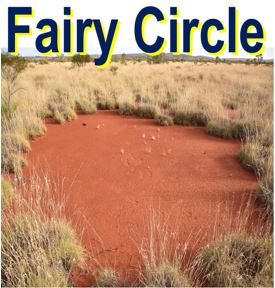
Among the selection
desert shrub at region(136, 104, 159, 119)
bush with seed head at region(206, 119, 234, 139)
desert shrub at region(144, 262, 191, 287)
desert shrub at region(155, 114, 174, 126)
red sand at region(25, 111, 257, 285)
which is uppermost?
desert shrub at region(136, 104, 159, 119)

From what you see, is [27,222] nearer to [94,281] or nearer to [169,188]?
[94,281]

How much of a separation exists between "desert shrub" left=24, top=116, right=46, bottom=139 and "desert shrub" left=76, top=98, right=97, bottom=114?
234 centimetres

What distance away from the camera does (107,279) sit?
2924mm

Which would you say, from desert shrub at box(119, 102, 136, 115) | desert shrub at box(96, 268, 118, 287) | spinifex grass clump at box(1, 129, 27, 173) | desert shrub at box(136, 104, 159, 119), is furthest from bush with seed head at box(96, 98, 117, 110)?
desert shrub at box(96, 268, 118, 287)

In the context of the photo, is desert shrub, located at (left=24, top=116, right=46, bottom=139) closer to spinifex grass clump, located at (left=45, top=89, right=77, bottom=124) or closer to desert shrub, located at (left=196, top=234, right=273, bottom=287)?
spinifex grass clump, located at (left=45, top=89, right=77, bottom=124)

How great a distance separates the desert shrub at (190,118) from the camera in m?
8.74

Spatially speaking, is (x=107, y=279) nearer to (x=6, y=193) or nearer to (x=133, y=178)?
(x=6, y=193)

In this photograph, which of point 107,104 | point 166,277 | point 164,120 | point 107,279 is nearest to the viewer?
point 166,277

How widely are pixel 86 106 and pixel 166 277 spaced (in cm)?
776

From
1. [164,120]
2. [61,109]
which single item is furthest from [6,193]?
[61,109]

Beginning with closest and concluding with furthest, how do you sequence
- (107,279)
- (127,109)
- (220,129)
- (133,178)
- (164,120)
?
(107,279), (133,178), (220,129), (164,120), (127,109)

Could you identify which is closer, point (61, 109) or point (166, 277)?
point (166, 277)

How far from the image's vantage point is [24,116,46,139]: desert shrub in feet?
24.0

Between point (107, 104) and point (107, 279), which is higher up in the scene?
point (107, 104)
